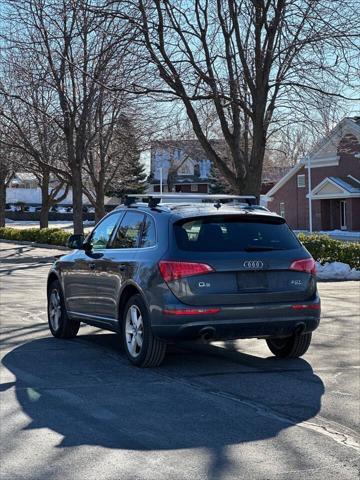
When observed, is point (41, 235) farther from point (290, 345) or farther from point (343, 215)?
point (290, 345)

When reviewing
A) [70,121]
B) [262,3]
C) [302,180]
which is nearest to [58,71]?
[70,121]

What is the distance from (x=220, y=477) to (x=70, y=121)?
83.5 feet

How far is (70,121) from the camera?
94.6 feet

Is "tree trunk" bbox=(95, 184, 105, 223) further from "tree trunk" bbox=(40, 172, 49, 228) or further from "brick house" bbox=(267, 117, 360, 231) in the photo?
"brick house" bbox=(267, 117, 360, 231)

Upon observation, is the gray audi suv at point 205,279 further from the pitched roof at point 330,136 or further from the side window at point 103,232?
the pitched roof at point 330,136

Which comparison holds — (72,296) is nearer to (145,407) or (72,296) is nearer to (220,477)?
(145,407)

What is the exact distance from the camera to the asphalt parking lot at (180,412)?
4.83 metres

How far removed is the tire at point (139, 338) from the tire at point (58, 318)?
6.04 ft

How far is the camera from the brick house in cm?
4603

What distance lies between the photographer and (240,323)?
723cm

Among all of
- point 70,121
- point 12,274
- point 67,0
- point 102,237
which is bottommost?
point 12,274

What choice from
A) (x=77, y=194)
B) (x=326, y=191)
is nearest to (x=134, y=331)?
(x=77, y=194)

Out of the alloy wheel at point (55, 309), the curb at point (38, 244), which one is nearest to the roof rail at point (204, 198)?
the alloy wheel at point (55, 309)

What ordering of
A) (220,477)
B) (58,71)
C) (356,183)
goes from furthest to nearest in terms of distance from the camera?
(356,183), (58,71), (220,477)
